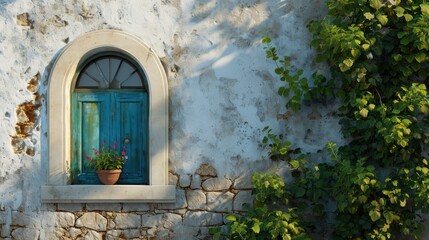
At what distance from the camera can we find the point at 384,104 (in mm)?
6477

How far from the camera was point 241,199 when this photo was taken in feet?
22.1

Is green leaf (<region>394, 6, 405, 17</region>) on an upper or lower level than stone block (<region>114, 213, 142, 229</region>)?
upper

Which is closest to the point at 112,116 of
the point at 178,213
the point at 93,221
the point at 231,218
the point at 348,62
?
the point at 93,221

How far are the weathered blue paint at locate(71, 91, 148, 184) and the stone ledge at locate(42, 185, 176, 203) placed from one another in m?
0.21

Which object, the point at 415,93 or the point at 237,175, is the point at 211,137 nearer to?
the point at 237,175

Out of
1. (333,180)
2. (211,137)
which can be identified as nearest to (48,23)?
(211,137)

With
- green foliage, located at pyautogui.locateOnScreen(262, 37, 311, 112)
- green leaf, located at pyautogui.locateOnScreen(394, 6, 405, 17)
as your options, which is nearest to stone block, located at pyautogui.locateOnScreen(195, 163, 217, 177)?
green foliage, located at pyautogui.locateOnScreen(262, 37, 311, 112)

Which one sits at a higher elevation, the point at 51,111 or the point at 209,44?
the point at 209,44

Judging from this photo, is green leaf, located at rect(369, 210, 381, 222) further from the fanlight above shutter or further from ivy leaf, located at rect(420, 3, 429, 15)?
the fanlight above shutter

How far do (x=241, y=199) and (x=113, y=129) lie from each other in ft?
4.48

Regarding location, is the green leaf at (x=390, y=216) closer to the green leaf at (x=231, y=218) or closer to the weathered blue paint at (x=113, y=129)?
the green leaf at (x=231, y=218)

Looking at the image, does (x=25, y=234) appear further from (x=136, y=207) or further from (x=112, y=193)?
(x=136, y=207)

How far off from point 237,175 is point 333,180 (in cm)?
87

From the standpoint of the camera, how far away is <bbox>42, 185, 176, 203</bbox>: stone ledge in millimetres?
6676
